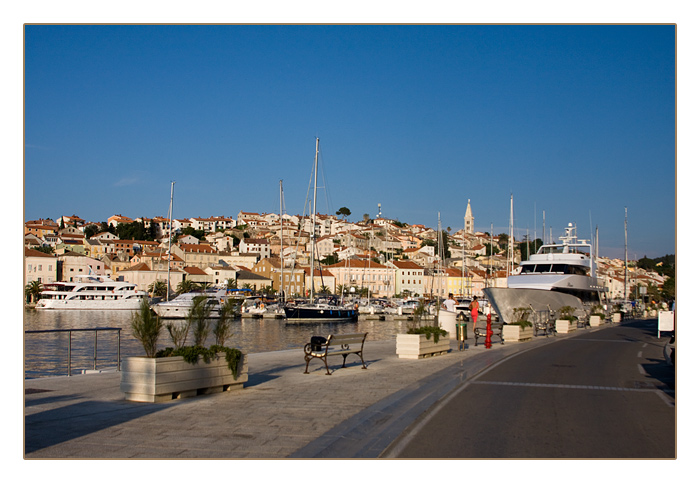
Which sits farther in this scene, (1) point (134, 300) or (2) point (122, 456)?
(1) point (134, 300)

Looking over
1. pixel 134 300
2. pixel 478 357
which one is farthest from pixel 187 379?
pixel 134 300

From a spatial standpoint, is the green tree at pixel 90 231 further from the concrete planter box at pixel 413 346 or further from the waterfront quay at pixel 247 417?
the waterfront quay at pixel 247 417

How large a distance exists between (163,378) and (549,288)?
4245cm

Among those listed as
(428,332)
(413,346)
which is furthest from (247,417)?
(428,332)

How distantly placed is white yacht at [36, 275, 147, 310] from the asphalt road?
82.6m

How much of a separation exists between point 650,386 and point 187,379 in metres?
8.84

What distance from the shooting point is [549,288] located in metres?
48.0

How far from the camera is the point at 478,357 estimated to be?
18266 mm

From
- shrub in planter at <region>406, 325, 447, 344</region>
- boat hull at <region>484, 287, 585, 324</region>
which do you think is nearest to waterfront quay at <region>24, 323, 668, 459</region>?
shrub in planter at <region>406, 325, 447, 344</region>

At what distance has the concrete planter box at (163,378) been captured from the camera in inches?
375

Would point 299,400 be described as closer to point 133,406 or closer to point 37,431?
point 133,406

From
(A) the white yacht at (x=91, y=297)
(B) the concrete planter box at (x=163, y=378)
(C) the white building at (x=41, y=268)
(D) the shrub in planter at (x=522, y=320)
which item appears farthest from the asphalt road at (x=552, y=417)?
(C) the white building at (x=41, y=268)

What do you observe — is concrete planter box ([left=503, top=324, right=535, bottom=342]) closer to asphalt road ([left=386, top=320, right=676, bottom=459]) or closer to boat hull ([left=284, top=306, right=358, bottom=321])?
asphalt road ([left=386, top=320, right=676, bottom=459])

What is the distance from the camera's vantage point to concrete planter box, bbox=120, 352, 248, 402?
953 cm
